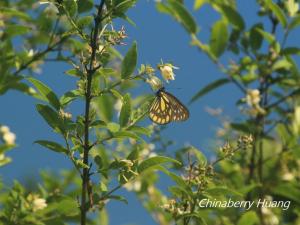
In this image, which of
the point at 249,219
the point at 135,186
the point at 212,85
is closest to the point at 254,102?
the point at 212,85

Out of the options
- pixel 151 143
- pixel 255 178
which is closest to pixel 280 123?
pixel 255 178

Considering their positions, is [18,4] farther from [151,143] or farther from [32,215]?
[32,215]

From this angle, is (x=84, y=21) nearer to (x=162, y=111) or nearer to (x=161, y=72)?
(x=161, y=72)

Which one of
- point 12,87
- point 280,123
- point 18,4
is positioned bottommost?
point 280,123

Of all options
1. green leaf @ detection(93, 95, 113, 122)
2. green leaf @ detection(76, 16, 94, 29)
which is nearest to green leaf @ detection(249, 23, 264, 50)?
green leaf @ detection(93, 95, 113, 122)

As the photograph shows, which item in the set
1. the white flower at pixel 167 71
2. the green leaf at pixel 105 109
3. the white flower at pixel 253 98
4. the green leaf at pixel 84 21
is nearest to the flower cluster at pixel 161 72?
the white flower at pixel 167 71

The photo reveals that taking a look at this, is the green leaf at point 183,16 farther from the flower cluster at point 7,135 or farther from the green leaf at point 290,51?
the flower cluster at point 7,135
